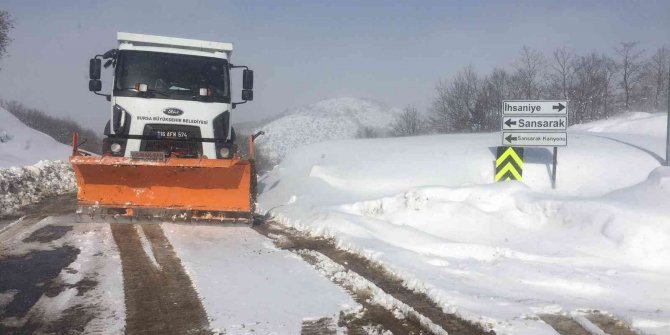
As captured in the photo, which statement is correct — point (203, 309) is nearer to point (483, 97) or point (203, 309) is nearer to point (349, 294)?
point (349, 294)

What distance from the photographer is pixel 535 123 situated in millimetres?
11539

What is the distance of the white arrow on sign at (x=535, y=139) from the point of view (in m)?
11.3

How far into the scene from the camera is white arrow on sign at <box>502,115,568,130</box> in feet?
37.4

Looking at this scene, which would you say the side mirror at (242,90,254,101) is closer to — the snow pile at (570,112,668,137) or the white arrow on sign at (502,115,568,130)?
the white arrow on sign at (502,115,568,130)

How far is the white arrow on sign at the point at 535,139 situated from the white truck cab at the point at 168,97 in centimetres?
585

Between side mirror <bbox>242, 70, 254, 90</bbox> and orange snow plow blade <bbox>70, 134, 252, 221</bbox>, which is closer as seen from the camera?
orange snow plow blade <bbox>70, 134, 252, 221</bbox>

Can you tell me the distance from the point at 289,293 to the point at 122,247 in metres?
3.12

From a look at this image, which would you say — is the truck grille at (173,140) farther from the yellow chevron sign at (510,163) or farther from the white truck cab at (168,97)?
the yellow chevron sign at (510,163)

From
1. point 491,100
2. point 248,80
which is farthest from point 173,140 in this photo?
point 491,100

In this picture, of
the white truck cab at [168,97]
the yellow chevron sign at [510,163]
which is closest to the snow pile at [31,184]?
the white truck cab at [168,97]

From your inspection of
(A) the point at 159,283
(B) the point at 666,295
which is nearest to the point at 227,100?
(A) the point at 159,283

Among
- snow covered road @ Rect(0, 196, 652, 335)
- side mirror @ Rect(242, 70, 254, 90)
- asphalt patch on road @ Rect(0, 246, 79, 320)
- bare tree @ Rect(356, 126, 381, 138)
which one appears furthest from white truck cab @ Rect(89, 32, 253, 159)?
bare tree @ Rect(356, 126, 381, 138)

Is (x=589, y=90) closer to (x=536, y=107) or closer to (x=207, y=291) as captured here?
(x=536, y=107)

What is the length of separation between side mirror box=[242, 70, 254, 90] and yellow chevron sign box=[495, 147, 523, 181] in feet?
17.9
